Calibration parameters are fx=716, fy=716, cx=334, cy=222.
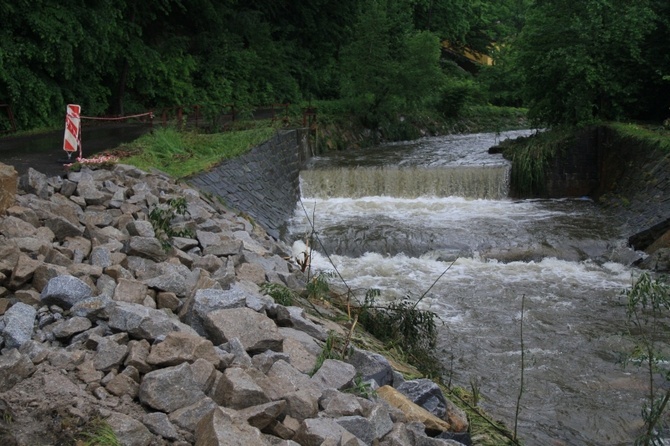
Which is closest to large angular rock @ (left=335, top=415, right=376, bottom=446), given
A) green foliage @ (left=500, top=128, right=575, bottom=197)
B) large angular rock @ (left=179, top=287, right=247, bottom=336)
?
large angular rock @ (left=179, top=287, right=247, bottom=336)

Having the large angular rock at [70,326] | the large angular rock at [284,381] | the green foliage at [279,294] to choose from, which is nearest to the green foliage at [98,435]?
the large angular rock at [284,381]

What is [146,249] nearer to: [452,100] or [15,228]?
[15,228]

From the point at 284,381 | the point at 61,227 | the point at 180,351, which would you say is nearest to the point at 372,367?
the point at 284,381

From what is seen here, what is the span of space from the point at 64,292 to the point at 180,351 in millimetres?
1256

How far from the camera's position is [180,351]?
170 inches

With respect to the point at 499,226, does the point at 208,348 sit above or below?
above

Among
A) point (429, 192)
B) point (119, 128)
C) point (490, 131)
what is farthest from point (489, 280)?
point (490, 131)

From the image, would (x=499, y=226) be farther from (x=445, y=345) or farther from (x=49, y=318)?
(x=49, y=318)

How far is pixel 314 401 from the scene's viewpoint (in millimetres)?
4258

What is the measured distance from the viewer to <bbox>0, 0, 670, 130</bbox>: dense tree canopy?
18531 mm

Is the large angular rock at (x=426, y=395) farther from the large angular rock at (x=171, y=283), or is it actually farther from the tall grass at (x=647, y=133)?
the tall grass at (x=647, y=133)

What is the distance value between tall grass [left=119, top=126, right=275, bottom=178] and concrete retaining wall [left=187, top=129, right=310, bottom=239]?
0.81 feet

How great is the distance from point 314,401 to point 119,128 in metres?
16.4

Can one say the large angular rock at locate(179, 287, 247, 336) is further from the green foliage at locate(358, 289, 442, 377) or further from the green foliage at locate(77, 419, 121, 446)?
the green foliage at locate(358, 289, 442, 377)
